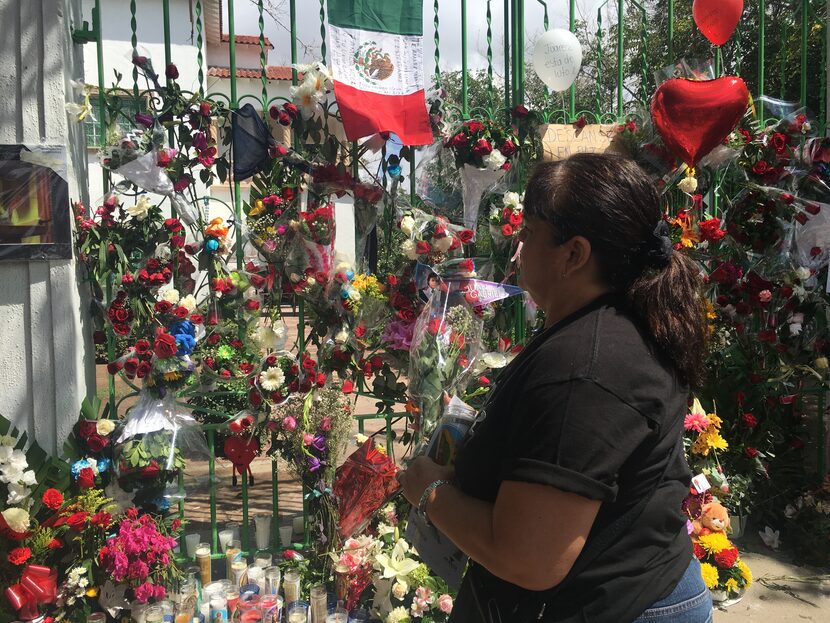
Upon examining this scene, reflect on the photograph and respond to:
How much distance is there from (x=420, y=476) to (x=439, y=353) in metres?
1.63

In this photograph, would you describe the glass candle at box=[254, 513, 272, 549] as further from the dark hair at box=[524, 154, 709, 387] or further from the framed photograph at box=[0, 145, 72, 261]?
the dark hair at box=[524, 154, 709, 387]

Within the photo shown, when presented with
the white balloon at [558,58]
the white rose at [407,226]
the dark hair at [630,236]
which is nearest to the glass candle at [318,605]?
the white rose at [407,226]

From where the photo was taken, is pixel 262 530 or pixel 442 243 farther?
pixel 262 530

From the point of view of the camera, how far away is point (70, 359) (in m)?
3.00

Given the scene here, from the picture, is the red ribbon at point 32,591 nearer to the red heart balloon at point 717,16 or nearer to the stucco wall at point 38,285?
the stucco wall at point 38,285

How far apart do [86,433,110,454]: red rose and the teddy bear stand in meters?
2.75

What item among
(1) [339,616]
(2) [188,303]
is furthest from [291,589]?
(2) [188,303]

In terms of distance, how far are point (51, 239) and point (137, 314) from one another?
0.45 m

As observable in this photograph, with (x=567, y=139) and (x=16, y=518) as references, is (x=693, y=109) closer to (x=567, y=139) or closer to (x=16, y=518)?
(x=567, y=139)

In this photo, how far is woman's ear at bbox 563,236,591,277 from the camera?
51.4 inches

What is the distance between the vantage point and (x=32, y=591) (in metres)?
2.75

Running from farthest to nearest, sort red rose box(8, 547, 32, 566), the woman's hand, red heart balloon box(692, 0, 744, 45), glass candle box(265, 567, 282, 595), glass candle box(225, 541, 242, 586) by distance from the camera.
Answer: red heart balloon box(692, 0, 744, 45), glass candle box(225, 541, 242, 586), glass candle box(265, 567, 282, 595), red rose box(8, 547, 32, 566), the woman's hand

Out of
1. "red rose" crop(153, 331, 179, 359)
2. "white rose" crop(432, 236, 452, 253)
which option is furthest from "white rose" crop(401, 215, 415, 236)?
"red rose" crop(153, 331, 179, 359)

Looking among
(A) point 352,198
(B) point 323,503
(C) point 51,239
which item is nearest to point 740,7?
(A) point 352,198
